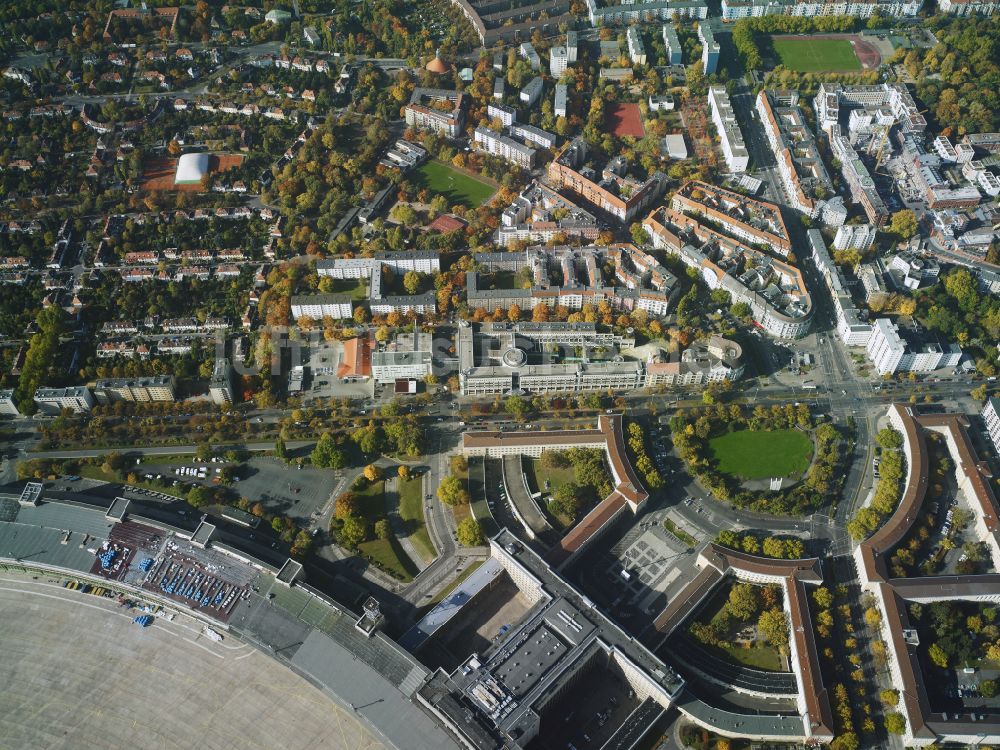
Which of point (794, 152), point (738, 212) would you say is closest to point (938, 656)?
point (738, 212)

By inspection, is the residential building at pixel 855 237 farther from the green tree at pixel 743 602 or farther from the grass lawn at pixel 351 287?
the grass lawn at pixel 351 287

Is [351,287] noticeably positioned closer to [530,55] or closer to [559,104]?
[559,104]

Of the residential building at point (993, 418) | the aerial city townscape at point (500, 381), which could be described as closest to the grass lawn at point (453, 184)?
the aerial city townscape at point (500, 381)

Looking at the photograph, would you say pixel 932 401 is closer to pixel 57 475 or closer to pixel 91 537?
pixel 91 537

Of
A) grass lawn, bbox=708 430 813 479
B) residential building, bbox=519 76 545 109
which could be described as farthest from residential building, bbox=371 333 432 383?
residential building, bbox=519 76 545 109

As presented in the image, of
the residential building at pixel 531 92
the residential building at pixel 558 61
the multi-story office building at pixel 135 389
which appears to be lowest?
the multi-story office building at pixel 135 389

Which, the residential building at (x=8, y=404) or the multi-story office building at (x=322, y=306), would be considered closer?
the residential building at (x=8, y=404)
